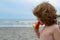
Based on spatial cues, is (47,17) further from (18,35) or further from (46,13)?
(18,35)

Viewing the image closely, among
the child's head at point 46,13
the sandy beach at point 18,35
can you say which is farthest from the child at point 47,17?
the sandy beach at point 18,35

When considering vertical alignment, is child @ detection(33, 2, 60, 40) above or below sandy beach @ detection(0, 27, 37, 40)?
above

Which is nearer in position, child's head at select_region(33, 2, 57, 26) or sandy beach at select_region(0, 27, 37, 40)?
child's head at select_region(33, 2, 57, 26)

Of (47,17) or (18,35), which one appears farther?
(18,35)

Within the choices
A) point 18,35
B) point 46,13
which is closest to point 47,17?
point 46,13

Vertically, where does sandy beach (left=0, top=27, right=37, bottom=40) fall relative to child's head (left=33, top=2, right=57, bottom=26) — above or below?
below

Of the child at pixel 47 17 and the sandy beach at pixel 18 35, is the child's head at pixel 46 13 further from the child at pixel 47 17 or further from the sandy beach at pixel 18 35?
the sandy beach at pixel 18 35

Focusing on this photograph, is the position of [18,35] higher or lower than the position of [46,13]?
lower

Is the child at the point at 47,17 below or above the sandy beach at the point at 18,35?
above

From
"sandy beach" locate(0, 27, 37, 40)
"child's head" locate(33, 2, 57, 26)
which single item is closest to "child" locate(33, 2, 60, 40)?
"child's head" locate(33, 2, 57, 26)

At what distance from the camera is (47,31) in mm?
1272

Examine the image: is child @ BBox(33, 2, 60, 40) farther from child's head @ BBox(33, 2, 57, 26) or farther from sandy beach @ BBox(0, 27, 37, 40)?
sandy beach @ BBox(0, 27, 37, 40)

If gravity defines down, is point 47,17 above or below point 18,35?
above

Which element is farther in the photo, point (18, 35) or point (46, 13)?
point (18, 35)
